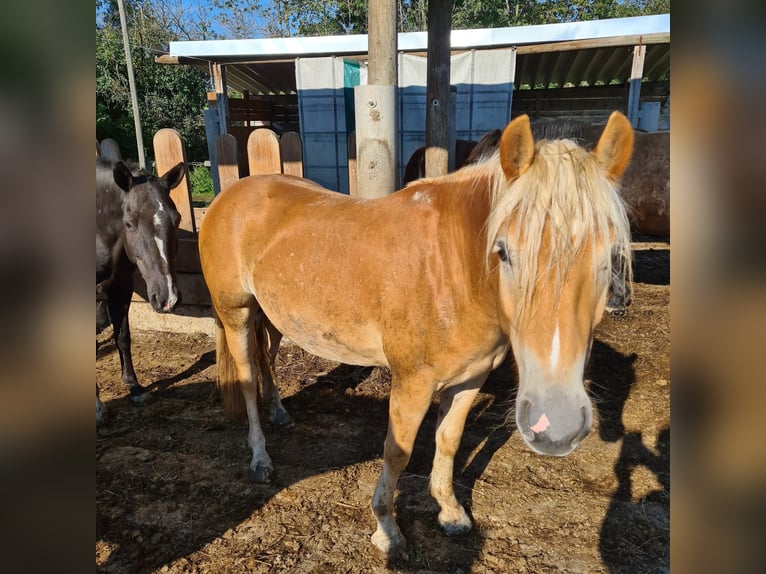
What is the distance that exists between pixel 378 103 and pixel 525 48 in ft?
23.2

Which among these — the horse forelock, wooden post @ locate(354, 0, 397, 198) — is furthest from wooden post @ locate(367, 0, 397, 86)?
the horse forelock

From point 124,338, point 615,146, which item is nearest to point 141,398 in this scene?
point 124,338

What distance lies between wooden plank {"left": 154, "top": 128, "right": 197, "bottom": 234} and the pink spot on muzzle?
4046mm

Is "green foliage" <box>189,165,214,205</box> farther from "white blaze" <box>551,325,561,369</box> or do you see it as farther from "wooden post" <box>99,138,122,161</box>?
"white blaze" <box>551,325,561,369</box>

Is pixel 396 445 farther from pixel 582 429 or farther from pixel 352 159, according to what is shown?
pixel 352 159

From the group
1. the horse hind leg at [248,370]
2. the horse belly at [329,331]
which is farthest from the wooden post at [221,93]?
the horse belly at [329,331]

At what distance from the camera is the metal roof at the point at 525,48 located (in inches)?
322

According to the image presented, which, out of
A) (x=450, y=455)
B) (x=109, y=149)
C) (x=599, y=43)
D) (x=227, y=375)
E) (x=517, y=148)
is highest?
(x=599, y=43)

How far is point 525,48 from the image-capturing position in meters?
8.59

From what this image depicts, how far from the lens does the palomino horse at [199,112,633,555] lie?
1.35 meters

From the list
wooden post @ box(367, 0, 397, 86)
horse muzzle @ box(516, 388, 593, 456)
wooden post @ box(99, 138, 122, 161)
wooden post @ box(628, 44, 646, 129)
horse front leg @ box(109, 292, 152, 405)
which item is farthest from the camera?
wooden post @ box(628, 44, 646, 129)

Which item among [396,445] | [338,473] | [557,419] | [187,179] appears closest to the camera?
[557,419]

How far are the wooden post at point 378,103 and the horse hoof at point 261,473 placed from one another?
2109mm
